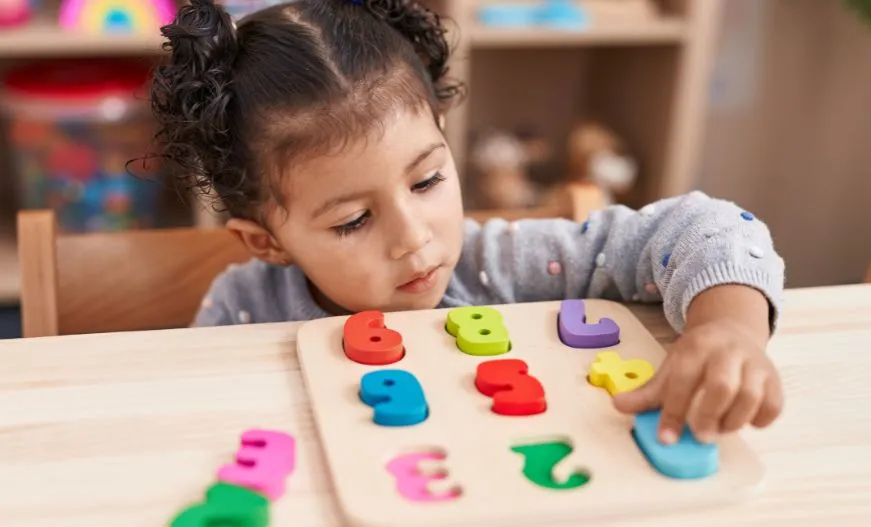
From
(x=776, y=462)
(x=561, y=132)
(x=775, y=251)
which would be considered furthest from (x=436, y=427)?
(x=561, y=132)

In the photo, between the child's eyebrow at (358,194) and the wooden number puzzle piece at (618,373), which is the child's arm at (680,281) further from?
the child's eyebrow at (358,194)

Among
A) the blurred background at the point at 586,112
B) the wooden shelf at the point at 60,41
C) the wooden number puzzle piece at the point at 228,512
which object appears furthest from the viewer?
the blurred background at the point at 586,112

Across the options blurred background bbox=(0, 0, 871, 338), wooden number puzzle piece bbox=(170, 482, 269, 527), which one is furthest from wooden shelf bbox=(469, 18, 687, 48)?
wooden number puzzle piece bbox=(170, 482, 269, 527)

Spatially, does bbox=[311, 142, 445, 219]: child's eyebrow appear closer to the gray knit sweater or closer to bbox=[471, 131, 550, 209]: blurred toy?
the gray knit sweater

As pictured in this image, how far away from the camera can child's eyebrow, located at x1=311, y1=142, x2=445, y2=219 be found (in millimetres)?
752

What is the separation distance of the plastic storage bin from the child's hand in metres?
1.39

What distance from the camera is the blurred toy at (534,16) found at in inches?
70.8

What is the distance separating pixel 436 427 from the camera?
548 mm

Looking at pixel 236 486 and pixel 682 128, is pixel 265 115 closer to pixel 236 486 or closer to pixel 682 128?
pixel 236 486

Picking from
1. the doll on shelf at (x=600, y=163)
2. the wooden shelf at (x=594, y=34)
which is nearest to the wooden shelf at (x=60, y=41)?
the wooden shelf at (x=594, y=34)

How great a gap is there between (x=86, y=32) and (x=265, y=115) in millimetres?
1091

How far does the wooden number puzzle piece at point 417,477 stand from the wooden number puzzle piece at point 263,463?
58 millimetres

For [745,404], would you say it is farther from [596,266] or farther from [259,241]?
[259,241]

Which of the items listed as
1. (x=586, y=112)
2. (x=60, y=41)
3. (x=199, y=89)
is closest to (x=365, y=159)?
(x=199, y=89)
